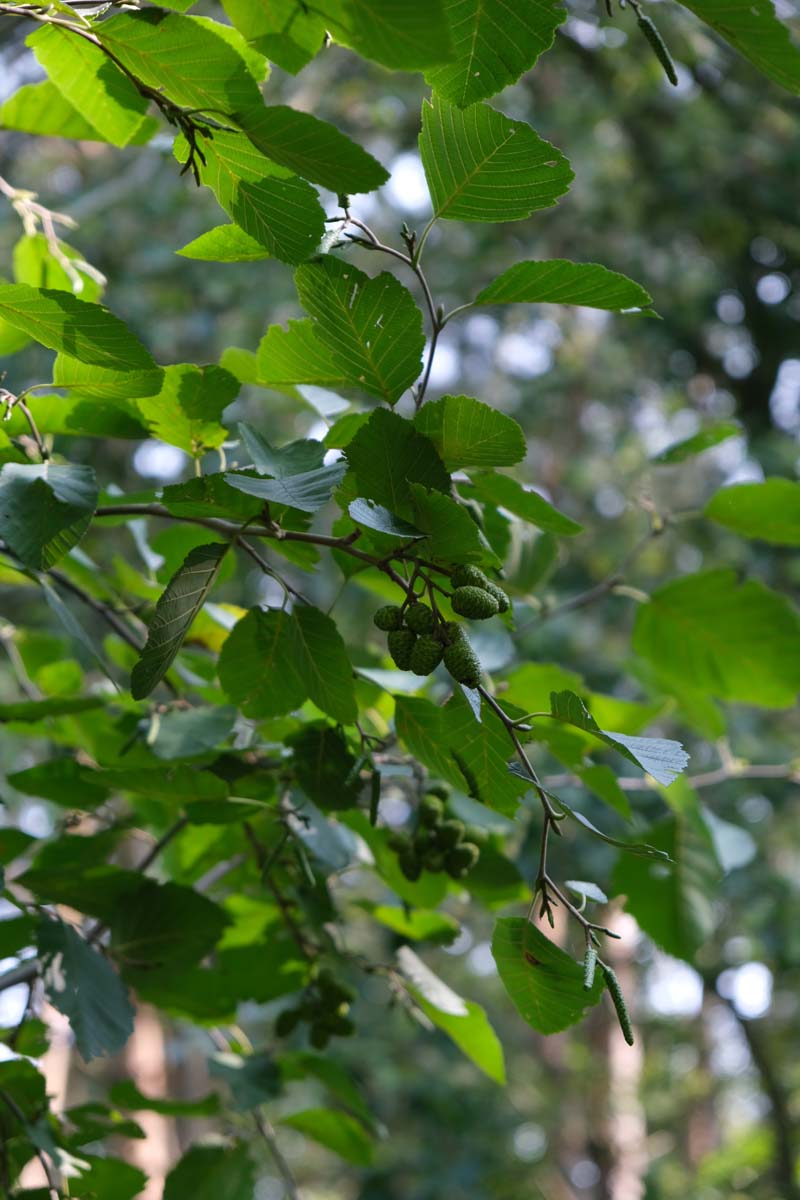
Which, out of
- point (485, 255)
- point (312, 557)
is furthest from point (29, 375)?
point (312, 557)

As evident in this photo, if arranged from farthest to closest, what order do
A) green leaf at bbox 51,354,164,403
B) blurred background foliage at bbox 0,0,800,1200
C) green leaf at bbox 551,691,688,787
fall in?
blurred background foliage at bbox 0,0,800,1200 < green leaf at bbox 51,354,164,403 < green leaf at bbox 551,691,688,787

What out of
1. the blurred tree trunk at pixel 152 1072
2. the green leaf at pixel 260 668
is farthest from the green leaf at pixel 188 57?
the blurred tree trunk at pixel 152 1072

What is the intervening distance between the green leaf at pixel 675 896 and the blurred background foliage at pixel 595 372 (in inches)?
137

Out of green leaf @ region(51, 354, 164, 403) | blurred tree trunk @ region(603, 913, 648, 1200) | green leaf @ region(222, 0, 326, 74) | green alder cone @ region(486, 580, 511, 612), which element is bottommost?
blurred tree trunk @ region(603, 913, 648, 1200)

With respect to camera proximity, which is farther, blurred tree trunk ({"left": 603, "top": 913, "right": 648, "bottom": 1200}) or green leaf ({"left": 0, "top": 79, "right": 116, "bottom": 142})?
blurred tree trunk ({"left": 603, "top": 913, "right": 648, "bottom": 1200})

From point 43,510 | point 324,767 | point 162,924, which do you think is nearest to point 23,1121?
point 162,924

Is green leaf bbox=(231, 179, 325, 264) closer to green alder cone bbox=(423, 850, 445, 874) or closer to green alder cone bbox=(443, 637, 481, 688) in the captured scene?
green alder cone bbox=(443, 637, 481, 688)

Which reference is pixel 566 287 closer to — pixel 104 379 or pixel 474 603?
pixel 474 603

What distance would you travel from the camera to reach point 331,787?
48.3 inches

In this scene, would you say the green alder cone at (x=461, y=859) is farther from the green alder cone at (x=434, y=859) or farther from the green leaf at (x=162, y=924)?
the green leaf at (x=162, y=924)

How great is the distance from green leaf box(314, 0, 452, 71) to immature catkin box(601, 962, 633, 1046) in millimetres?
654

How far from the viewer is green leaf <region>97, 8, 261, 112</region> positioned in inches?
33.3

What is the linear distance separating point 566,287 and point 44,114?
84cm

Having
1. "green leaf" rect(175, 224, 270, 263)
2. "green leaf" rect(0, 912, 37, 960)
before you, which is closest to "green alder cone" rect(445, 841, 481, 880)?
"green leaf" rect(0, 912, 37, 960)
